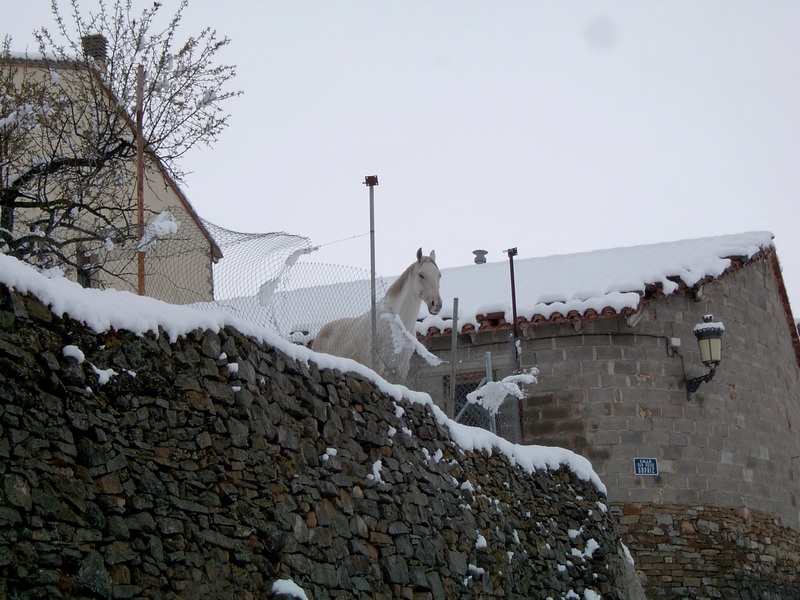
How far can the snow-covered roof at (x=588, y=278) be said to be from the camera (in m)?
14.1

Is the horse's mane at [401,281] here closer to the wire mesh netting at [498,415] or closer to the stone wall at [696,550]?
the wire mesh netting at [498,415]

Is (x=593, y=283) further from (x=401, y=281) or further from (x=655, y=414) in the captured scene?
(x=401, y=281)

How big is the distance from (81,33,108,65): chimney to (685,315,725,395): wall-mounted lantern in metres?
8.35

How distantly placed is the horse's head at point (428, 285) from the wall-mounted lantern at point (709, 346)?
474cm

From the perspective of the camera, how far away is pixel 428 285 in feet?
36.8

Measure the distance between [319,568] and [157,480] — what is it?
61.8 inches

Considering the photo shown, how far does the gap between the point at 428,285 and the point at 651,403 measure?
4547 mm

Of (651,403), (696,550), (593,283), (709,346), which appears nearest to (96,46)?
(593,283)

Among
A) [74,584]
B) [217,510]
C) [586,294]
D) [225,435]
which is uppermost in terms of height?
[586,294]

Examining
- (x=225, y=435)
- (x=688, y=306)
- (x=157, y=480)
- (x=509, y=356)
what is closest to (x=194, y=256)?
(x=225, y=435)

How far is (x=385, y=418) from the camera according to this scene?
26.5ft

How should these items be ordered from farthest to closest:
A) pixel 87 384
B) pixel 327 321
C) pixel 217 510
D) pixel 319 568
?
pixel 327 321 < pixel 319 568 < pixel 217 510 < pixel 87 384

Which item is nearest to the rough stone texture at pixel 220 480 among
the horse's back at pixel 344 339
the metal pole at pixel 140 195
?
the metal pole at pixel 140 195

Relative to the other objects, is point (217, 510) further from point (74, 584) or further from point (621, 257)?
point (621, 257)
